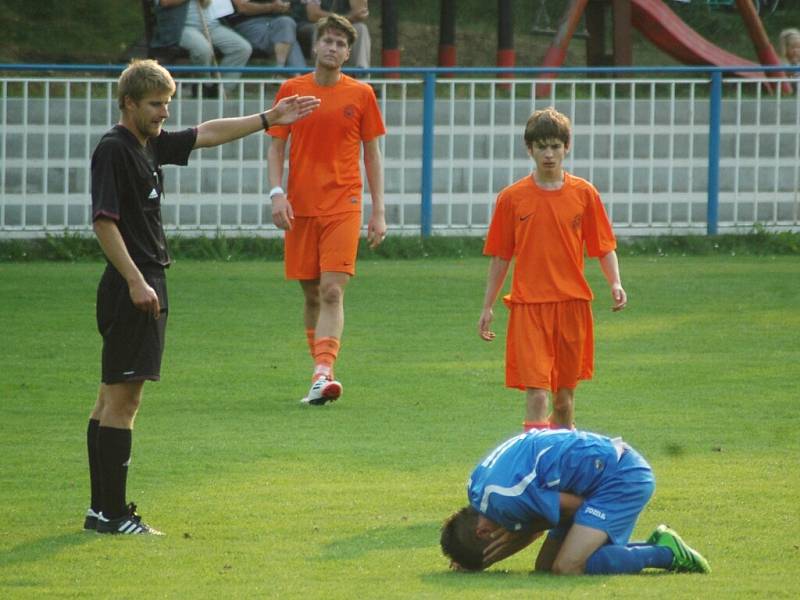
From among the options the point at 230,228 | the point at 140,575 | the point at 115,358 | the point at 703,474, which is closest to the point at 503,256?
the point at 703,474

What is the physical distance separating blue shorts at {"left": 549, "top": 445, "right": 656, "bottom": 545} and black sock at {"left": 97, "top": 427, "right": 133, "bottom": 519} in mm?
1827

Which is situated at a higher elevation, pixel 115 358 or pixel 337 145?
pixel 337 145

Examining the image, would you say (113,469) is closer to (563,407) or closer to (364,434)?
(563,407)

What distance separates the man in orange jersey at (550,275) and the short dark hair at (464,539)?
1.72 meters

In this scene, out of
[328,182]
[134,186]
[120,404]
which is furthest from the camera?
[328,182]

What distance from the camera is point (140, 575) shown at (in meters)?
6.13

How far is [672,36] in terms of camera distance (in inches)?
879

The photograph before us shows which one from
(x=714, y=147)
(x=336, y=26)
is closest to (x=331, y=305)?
(x=336, y=26)

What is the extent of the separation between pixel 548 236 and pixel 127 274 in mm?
2138

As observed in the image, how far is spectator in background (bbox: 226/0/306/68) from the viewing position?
1836cm

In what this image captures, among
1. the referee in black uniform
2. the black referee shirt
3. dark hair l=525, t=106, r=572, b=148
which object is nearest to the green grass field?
the referee in black uniform

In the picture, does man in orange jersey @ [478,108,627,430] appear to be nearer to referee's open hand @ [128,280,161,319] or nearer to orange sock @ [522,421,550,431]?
orange sock @ [522,421,550,431]

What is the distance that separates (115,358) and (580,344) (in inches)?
87.5

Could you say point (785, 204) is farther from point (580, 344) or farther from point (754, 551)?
point (754, 551)
